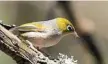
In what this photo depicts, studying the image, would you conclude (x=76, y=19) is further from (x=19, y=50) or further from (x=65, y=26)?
(x=19, y=50)

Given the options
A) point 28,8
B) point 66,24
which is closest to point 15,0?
point 28,8

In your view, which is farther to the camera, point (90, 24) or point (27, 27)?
point (90, 24)

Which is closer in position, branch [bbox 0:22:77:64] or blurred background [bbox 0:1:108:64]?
branch [bbox 0:22:77:64]

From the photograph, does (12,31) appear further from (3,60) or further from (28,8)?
(28,8)

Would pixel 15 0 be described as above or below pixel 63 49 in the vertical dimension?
above

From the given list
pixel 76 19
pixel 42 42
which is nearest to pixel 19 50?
pixel 42 42

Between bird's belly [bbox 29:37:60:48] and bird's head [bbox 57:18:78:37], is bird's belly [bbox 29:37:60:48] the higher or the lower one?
the lower one

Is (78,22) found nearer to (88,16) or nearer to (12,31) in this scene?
(88,16)
